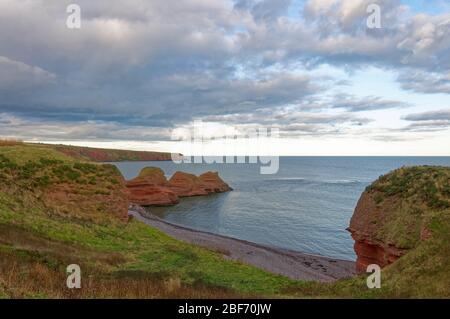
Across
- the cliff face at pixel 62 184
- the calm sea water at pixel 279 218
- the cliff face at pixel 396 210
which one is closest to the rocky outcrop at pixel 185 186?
the calm sea water at pixel 279 218

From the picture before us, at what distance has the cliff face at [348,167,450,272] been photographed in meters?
21.3

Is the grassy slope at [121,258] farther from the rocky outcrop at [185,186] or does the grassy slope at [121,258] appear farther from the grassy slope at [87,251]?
the rocky outcrop at [185,186]

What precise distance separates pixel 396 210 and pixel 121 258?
1823cm

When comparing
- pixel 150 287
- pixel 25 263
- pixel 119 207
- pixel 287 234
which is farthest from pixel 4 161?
pixel 287 234

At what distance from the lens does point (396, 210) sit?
23734 millimetres

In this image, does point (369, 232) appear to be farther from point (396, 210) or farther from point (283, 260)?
point (283, 260)

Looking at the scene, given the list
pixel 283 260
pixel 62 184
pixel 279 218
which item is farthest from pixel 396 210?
pixel 279 218

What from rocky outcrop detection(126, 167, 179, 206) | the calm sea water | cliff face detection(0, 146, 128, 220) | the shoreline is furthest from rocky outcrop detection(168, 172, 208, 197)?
cliff face detection(0, 146, 128, 220)

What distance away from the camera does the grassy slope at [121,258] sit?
1122 cm

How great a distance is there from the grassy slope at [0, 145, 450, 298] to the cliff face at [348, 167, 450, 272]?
14 cm

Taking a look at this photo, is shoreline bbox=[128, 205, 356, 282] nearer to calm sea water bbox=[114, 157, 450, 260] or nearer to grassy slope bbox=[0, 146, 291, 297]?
calm sea water bbox=[114, 157, 450, 260]
